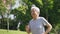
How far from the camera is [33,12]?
5.11 meters

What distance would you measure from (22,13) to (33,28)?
114 feet

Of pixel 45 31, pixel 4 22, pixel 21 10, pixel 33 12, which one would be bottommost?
pixel 4 22

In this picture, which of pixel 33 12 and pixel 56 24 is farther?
pixel 56 24

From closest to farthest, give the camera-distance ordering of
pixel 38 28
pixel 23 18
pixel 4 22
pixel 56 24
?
pixel 38 28, pixel 56 24, pixel 23 18, pixel 4 22

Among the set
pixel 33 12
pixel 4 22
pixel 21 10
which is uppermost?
pixel 33 12

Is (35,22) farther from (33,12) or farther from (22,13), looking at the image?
(22,13)

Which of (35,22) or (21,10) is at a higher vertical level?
(35,22)

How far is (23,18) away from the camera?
39.7 metres

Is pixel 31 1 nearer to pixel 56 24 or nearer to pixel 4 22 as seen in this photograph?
pixel 56 24

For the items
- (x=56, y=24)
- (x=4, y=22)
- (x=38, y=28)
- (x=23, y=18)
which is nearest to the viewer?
(x=38, y=28)

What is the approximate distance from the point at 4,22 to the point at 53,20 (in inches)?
535

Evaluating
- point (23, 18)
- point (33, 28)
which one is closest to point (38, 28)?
point (33, 28)

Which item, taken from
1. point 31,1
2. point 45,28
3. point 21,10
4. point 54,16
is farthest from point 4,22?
point 45,28

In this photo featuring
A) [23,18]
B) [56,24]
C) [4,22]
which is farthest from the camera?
[4,22]
